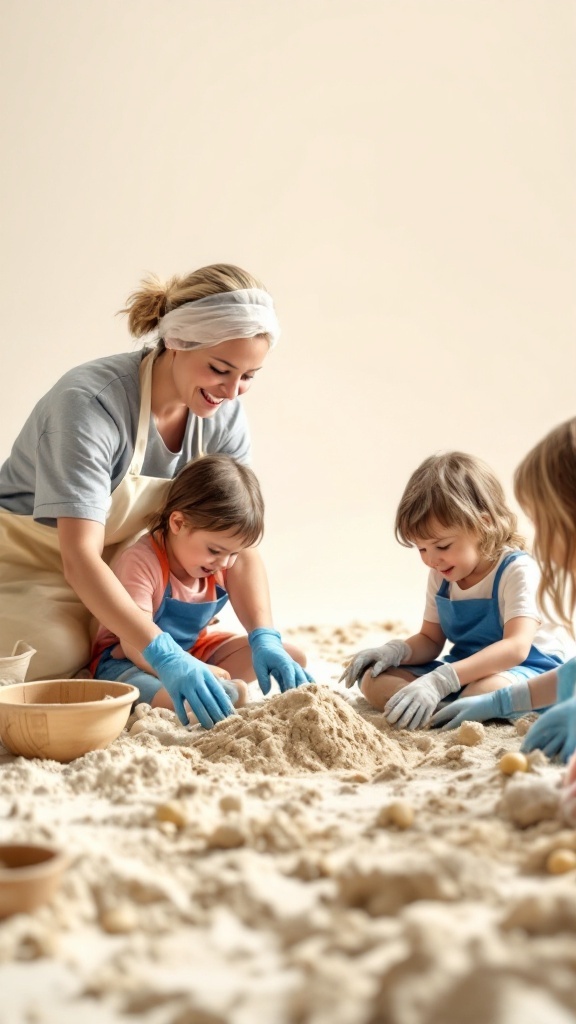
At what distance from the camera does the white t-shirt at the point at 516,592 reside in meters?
2.35

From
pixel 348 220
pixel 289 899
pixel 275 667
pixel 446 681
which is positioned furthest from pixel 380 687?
pixel 348 220

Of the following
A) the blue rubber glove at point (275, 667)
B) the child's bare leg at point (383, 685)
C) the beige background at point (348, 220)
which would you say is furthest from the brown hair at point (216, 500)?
the beige background at point (348, 220)

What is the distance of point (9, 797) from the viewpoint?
5.08 feet

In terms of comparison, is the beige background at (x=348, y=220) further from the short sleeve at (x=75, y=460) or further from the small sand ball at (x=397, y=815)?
the small sand ball at (x=397, y=815)

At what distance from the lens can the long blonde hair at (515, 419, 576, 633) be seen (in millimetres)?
1539

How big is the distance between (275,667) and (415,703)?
1.10 ft

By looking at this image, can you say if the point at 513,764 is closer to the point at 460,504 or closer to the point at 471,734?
the point at 471,734

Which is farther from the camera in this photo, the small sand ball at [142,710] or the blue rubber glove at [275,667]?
the blue rubber glove at [275,667]

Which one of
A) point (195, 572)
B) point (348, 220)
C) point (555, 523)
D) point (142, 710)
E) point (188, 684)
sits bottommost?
point (142, 710)

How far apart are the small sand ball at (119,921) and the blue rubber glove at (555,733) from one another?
0.80 m

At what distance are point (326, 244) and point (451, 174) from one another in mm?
754

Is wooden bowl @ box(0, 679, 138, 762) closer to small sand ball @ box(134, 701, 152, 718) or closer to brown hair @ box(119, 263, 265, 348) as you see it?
small sand ball @ box(134, 701, 152, 718)

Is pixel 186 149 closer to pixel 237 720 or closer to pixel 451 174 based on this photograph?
pixel 451 174

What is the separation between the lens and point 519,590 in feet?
7.73
